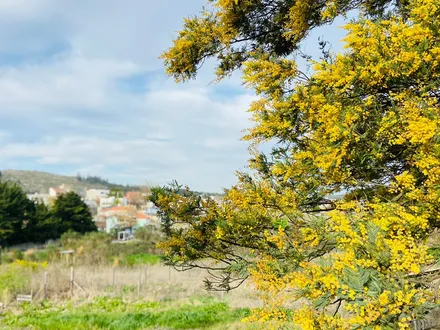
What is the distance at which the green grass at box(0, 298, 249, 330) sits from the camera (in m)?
10.3

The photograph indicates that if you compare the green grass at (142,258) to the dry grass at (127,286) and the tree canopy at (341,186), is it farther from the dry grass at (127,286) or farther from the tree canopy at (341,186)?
the tree canopy at (341,186)

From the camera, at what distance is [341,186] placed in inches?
173

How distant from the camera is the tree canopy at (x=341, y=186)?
10.1 feet

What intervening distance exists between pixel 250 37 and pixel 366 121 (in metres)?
2.98

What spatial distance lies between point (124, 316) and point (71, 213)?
30.4 metres

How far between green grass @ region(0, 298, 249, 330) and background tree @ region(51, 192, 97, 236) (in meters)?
25.5

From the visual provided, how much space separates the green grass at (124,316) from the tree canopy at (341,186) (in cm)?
465

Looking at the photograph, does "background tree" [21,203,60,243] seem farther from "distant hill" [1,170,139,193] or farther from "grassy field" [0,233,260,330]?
"distant hill" [1,170,139,193]

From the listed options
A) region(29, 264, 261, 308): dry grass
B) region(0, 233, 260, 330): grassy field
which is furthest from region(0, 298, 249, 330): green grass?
region(29, 264, 261, 308): dry grass

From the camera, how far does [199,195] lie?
5383mm

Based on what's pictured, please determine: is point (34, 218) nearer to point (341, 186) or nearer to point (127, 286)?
point (127, 286)

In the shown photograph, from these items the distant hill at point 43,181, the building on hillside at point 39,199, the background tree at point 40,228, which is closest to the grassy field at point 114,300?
the background tree at point 40,228

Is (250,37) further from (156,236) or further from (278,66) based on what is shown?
(156,236)

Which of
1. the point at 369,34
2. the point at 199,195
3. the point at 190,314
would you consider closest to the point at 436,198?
the point at 369,34
